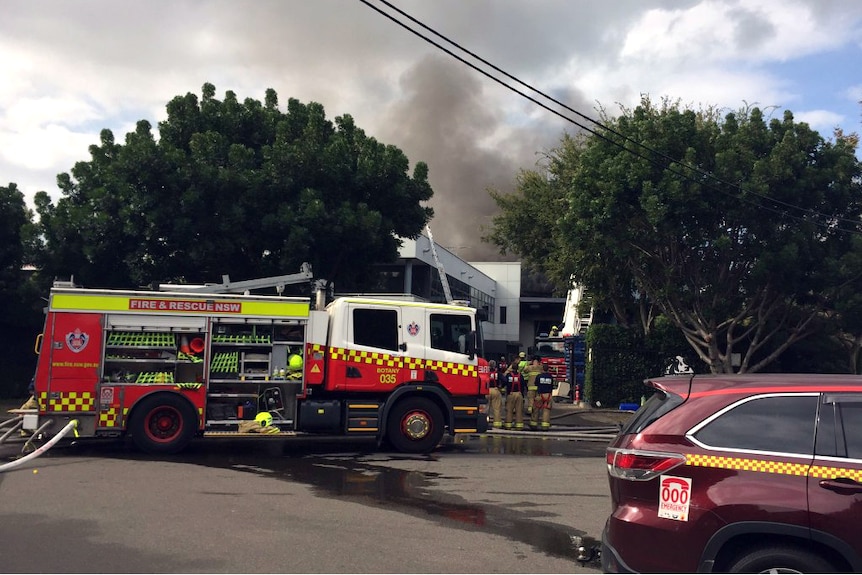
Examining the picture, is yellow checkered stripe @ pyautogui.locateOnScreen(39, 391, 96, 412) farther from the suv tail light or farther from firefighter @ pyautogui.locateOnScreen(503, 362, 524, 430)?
the suv tail light

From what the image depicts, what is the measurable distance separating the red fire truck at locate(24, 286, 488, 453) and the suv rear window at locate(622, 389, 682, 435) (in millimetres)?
7616

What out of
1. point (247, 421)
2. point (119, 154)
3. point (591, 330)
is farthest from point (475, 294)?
point (247, 421)

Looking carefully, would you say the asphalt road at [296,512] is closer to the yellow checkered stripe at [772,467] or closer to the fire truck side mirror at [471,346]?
the fire truck side mirror at [471,346]

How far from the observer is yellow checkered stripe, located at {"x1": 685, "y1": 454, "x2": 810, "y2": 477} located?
3.99 m

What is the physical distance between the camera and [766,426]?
420 centimetres

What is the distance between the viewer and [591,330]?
858 inches

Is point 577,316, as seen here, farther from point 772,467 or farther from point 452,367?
point 772,467

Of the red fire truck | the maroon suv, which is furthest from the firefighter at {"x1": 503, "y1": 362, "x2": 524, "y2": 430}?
the maroon suv

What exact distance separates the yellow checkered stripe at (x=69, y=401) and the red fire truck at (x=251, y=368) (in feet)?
0.05

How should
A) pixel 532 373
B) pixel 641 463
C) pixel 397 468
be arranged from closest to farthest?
pixel 641 463, pixel 397 468, pixel 532 373

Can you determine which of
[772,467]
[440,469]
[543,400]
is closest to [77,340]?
[440,469]

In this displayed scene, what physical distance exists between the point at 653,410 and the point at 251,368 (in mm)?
8497

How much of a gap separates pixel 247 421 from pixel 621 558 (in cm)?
850

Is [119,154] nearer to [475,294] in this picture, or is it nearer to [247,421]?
[247,421]
